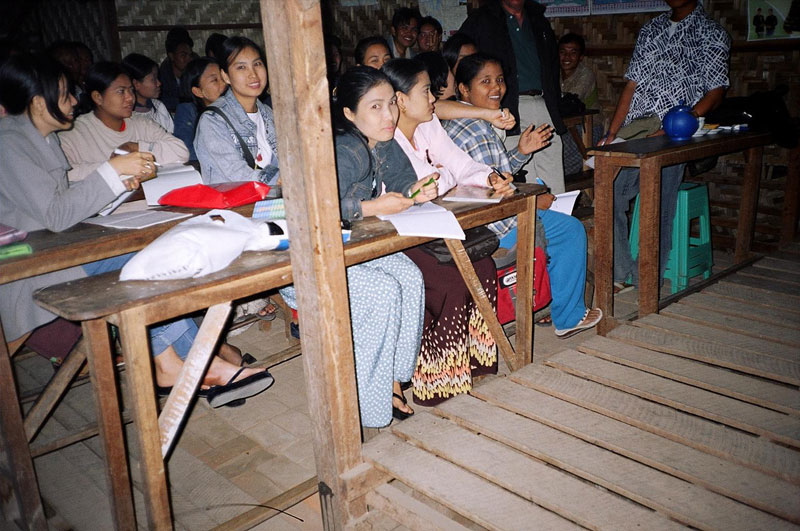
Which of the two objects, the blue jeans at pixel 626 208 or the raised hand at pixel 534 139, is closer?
the raised hand at pixel 534 139

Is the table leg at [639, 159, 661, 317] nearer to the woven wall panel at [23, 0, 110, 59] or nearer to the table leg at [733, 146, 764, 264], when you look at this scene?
the table leg at [733, 146, 764, 264]

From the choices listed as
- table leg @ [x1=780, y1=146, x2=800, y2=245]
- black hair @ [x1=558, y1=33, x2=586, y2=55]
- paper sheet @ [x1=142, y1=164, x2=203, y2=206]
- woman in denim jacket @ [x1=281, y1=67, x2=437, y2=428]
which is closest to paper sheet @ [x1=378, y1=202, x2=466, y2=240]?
woman in denim jacket @ [x1=281, y1=67, x2=437, y2=428]

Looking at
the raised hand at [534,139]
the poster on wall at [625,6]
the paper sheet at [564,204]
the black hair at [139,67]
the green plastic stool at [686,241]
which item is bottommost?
the green plastic stool at [686,241]

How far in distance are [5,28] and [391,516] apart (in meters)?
7.51

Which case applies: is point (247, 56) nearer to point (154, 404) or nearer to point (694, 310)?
point (154, 404)

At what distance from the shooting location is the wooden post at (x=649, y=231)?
303cm

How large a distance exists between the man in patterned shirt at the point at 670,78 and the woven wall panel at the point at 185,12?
15.2ft

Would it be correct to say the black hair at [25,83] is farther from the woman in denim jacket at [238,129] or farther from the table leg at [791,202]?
the table leg at [791,202]

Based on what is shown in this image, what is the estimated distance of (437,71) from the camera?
3303 millimetres

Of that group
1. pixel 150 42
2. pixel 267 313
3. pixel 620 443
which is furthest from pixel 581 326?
pixel 150 42

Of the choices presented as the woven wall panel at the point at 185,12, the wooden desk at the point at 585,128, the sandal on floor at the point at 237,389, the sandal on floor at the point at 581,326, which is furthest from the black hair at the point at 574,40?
the sandal on floor at the point at 237,389

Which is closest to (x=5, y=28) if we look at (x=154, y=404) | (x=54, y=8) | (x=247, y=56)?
(x=54, y=8)

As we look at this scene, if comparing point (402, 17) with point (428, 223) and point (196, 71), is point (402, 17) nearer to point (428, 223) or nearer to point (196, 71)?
point (196, 71)

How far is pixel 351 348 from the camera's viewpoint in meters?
1.87
